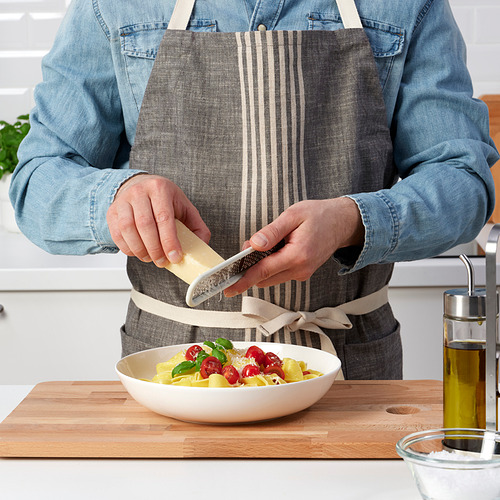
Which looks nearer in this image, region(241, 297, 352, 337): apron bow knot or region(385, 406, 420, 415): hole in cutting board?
region(385, 406, 420, 415): hole in cutting board

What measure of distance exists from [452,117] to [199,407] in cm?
66

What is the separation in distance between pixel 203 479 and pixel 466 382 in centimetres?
29

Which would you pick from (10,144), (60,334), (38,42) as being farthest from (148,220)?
(38,42)

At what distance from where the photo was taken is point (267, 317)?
1149 millimetres

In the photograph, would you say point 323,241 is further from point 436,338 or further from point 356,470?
point 436,338

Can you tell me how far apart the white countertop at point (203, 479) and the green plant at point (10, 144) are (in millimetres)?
1492

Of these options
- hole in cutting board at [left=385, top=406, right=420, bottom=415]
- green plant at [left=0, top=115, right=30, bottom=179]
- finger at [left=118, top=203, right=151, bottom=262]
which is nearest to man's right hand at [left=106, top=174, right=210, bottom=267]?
finger at [left=118, top=203, right=151, bottom=262]

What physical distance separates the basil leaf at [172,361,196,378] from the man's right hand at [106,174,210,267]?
125mm

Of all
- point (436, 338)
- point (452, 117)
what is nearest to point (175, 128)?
point (452, 117)

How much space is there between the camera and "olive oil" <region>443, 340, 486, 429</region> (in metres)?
0.77

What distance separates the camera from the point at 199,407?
0.84 m

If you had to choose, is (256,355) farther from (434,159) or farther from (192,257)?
(434,159)

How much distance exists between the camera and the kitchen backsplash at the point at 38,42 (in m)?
2.20

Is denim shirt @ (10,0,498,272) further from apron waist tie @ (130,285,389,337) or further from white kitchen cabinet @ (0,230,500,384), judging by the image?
white kitchen cabinet @ (0,230,500,384)
